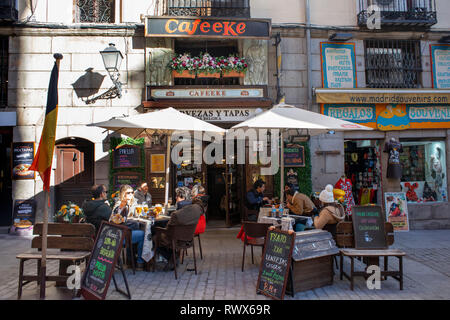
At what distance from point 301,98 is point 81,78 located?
20.6ft

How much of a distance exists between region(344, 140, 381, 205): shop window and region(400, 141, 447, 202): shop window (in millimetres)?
780

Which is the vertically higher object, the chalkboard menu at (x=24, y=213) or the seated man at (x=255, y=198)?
the seated man at (x=255, y=198)

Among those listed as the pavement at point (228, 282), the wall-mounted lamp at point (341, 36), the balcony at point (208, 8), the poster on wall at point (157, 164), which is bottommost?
the pavement at point (228, 282)

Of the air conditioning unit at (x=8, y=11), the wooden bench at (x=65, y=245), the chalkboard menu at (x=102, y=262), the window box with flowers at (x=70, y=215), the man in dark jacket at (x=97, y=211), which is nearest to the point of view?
the chalkboard menu at (x=102, y=262)

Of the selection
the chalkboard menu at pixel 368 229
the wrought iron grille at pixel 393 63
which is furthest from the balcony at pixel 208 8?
the chalkboard menu at pixel 368 229

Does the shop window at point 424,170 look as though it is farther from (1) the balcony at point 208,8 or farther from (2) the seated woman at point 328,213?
(1) the balcony at point 208,8

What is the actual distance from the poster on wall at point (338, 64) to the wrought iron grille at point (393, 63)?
21.9 inches

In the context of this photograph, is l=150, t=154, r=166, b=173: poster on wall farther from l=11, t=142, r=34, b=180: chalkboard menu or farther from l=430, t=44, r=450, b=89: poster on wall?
l=430, t=44, r=450, b=89: poster on wall

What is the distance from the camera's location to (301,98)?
9.29 meters

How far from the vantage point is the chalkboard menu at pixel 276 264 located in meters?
4.18

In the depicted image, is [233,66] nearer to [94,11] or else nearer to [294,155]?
[294,155]

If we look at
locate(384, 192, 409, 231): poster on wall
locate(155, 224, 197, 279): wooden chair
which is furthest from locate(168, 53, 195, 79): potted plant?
locate(384, 192, 409, 231): poster on wall
